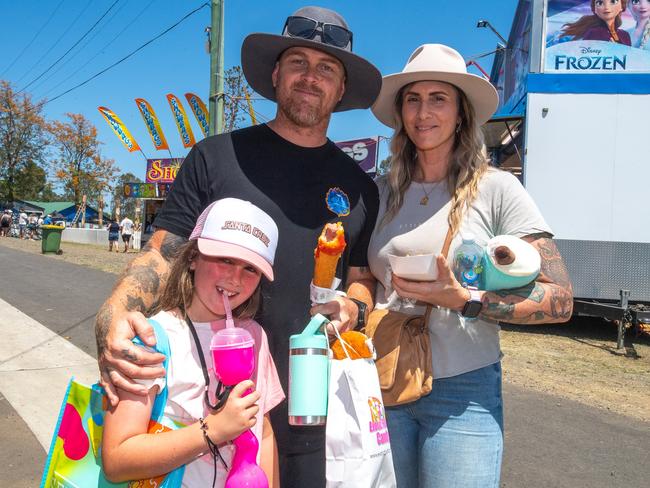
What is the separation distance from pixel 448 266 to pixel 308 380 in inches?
25.5

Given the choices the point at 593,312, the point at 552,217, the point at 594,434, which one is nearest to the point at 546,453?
the point at 594,434

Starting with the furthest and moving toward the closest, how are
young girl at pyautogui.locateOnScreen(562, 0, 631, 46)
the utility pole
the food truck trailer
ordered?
1. young girl at pyautogui.locateOnScreen(562, 0, 631, 46)
2. the utility pole
3. the food truck trailer

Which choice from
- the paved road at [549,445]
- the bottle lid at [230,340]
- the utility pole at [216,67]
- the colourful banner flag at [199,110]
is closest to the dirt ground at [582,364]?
the paved road at [549,445]

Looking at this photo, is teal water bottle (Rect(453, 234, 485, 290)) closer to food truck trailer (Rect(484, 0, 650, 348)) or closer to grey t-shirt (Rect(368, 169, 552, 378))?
grey t-shirt (Rect(368, 169, 552, 378))

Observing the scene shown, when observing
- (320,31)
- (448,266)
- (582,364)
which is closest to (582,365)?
(582,364)

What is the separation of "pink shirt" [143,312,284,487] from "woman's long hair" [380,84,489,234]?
94 cm

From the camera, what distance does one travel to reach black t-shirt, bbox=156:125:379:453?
215 centimetres

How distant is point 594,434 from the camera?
4750 millimetres

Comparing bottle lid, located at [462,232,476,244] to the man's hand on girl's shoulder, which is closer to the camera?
the man's hand on girl's shoulder

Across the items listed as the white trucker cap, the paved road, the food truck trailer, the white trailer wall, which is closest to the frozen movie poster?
the food truck trailer

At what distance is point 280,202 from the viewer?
7.23ft

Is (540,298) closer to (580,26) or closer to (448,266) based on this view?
(448,266)

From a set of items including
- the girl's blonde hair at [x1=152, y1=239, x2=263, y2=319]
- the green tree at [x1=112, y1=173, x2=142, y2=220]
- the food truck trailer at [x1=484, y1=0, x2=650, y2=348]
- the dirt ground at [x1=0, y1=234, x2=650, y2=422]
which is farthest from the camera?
the green tree at [x1=112, y1=173, x2=142, y2=220]

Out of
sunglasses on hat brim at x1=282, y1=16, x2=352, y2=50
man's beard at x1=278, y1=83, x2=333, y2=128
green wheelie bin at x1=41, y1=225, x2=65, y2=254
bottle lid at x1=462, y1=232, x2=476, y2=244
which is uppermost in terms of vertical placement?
sunglasses on hat brim at x1=282, y1=16, x2=352, y2=50
